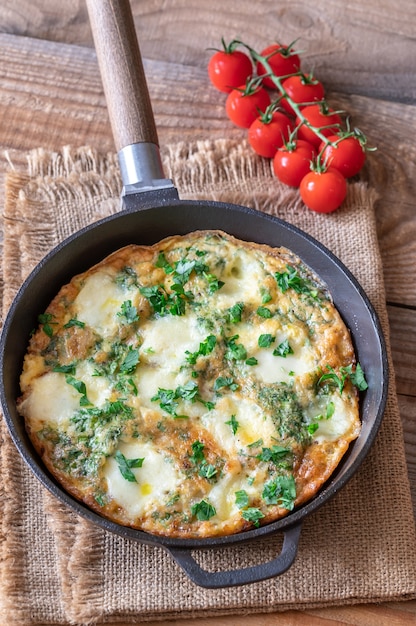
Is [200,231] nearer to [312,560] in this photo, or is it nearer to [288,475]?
[288,475]

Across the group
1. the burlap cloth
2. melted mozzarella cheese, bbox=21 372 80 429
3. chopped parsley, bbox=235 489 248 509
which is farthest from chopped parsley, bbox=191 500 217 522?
melted mozzarella cheese, bbox=21 372 80 429

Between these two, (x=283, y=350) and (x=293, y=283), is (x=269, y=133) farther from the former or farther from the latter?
(x=283, y=350)

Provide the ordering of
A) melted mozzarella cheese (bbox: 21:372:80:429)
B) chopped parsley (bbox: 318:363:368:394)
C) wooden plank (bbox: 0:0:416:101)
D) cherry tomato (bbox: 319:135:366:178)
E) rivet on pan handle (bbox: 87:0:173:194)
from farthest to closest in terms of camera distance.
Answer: wooden plank (bbox: 0:0:416:101)
cherry tomato (bbox: 319:135:366:178)
rivet on pan handle (bbox: 87:0:173:194)
chopped parsley (bbox: 318:363:368:394)
melted mozzarella cheese (bbox: 21:372:80:429)

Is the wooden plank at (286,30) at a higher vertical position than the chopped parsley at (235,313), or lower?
higher

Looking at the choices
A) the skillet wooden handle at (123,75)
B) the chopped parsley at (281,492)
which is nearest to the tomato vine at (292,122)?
the skillet wooden handle at (123,75)

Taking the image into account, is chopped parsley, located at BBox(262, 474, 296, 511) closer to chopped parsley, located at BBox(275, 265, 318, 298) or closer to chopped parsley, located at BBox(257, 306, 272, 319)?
chopped parsley, located at BBox(257, 306, 272, 319)

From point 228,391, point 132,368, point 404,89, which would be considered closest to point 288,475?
point 228,391

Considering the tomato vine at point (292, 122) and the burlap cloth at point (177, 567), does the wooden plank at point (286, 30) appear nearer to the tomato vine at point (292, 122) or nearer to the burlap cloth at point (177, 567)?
the tomato vine at point (292, 122)
